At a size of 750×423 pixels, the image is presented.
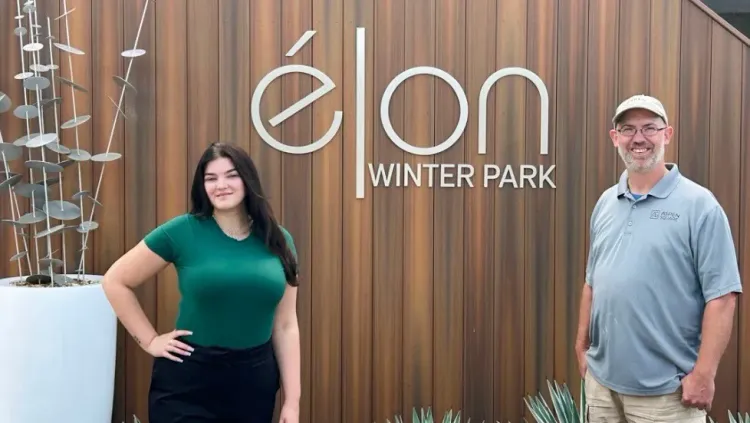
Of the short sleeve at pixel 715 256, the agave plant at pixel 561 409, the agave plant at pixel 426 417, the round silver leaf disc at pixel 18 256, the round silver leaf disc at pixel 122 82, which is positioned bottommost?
the agave plant at pixel 426 417

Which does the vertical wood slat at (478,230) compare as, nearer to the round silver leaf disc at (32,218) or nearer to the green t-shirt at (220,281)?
the green t-shirt at (220,281)

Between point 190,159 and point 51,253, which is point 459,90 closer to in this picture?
point 190,159

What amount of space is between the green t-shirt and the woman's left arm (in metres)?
0.11

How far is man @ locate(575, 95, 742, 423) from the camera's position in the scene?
1.74 meters

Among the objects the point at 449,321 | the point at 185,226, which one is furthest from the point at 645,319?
the point at 185,226

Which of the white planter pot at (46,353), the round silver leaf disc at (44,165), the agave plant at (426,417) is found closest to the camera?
the white planter pot at (46,353)

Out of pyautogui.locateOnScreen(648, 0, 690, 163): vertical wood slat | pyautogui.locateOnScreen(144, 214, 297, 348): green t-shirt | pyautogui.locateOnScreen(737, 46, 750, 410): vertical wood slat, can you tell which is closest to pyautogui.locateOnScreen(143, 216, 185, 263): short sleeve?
pyautogui.locateOnScreen(144, 214, 297, 348): green t-shirt

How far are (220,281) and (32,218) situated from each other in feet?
3.82

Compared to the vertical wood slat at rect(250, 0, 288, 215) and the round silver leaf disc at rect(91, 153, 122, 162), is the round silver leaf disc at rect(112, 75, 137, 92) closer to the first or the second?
the round silver leaf disc at rect(91, 153, 122, 162)

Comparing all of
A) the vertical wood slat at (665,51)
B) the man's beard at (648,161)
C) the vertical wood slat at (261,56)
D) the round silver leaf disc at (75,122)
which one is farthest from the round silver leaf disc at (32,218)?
the vertical wood slat at (665,51)

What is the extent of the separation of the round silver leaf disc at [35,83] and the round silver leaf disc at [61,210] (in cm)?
45

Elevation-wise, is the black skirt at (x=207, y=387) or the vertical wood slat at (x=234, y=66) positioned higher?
the vertical wood slat at (x=234, y=66)

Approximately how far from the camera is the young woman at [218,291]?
1.73 meters

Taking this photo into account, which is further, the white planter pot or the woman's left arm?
the white planter pot
